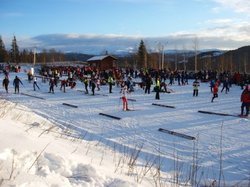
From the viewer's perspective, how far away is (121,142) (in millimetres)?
15359

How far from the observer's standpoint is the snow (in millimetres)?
5086

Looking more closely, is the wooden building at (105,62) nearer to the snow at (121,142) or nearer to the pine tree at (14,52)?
the snow at (121,142)

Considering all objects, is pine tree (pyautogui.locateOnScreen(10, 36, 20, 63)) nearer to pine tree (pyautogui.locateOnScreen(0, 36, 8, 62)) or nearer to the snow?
pine tree (pyautogui.locateOnScreen(0, 36, 8, 62))

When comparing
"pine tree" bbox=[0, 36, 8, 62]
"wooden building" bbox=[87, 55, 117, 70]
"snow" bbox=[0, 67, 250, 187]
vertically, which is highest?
"pine tree" bbox=[0, 36, 8, 62]

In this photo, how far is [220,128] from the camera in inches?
700

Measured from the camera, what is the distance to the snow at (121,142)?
509cm

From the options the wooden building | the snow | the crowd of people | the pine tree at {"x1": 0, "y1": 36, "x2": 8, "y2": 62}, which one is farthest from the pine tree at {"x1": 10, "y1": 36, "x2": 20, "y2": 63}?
the snow

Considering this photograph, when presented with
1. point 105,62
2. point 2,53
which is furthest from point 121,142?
point 2,53

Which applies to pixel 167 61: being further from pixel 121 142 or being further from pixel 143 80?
Result: pixel 121 142

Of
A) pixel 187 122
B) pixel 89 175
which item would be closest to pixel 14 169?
pixel 89 175

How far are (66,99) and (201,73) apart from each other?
64.4ft

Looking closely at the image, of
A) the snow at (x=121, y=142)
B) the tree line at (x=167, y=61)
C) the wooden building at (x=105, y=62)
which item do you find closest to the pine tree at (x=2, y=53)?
the tree line at (x=167, y=61)

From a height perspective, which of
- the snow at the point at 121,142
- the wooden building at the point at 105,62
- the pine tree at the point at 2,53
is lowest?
the snow at the point at 121,142

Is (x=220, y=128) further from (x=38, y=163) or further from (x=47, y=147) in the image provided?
(x=38, y=163)
